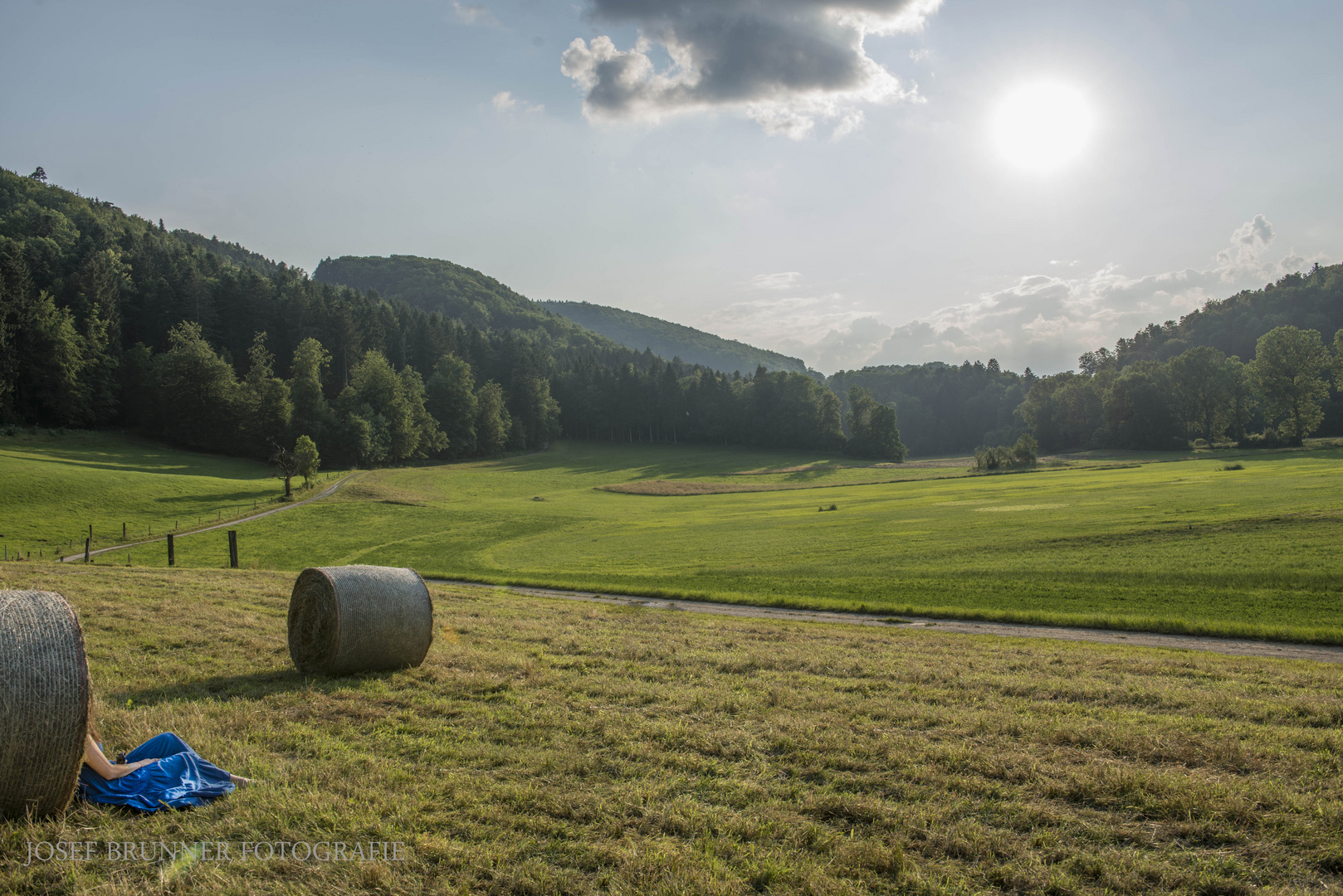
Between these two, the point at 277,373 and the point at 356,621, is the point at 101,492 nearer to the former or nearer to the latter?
the point at 356,621

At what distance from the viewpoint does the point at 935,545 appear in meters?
28.2

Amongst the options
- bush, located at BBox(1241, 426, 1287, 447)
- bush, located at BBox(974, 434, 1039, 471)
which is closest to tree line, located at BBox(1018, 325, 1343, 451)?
bush, located at BBox(1241, 426, 1287, 447)

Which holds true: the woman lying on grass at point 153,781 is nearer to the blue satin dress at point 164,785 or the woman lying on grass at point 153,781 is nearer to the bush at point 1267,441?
the blue satin dress at point 164,785

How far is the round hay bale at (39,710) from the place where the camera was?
5793mm

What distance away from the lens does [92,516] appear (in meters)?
44.5

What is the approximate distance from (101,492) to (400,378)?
49.5 meters

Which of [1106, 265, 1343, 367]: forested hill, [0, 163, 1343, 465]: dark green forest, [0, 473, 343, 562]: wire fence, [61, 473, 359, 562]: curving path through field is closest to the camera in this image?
[0, 473, 343, 562]: wire fence

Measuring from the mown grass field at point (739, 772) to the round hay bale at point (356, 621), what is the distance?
0.42 metres

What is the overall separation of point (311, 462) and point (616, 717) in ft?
205

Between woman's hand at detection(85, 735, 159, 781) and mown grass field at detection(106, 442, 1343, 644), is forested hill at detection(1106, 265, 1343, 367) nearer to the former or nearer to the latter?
mown grass field at detection(106, 442, 1343, 644)

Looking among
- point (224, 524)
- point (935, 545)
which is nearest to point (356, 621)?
point (935, 545)

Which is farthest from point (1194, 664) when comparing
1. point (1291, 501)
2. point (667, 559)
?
point (1291, 501)

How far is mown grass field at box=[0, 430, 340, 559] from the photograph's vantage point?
40844 mm

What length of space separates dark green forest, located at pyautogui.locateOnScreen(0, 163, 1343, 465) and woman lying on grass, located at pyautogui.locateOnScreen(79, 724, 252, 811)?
82908 mm
